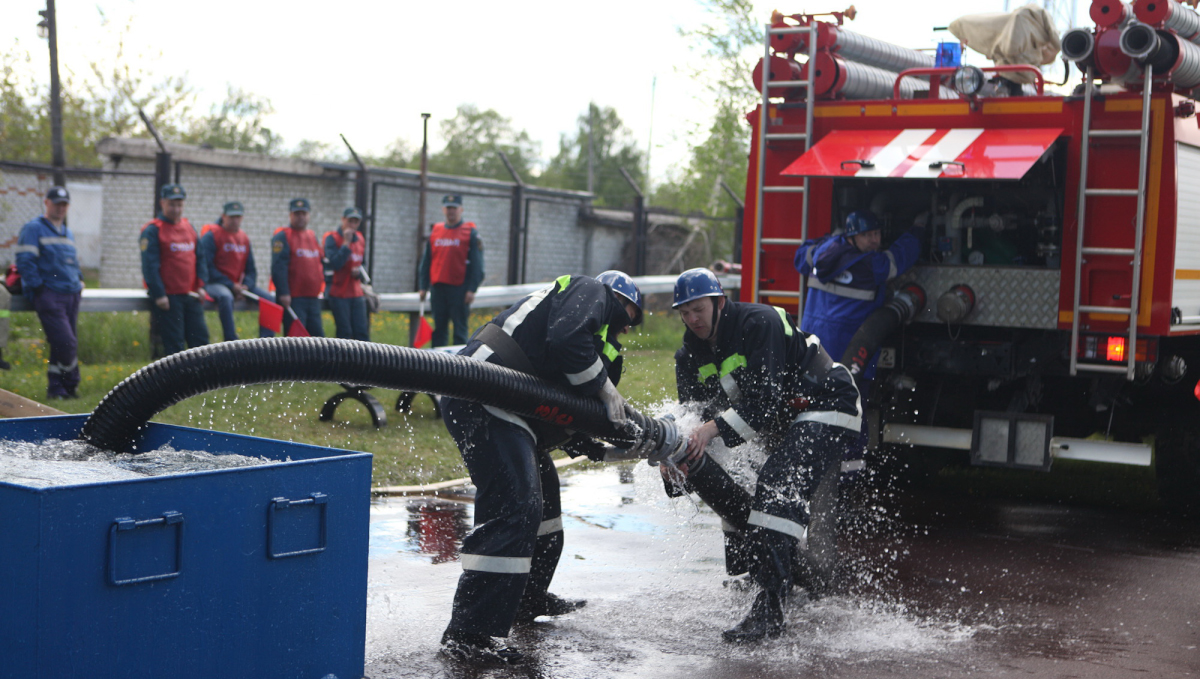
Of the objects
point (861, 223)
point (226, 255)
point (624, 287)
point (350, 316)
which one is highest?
point (861, 223)

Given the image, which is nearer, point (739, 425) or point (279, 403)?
point (739, 425)

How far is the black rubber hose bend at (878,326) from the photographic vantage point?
6.64 metres

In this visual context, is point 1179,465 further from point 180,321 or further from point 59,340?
point 59,340

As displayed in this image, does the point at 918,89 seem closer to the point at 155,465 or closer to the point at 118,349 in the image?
the point at 155,465

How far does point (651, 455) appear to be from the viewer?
496 centimetres

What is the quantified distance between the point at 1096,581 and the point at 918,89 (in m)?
3.88

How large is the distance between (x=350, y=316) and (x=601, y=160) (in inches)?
1955

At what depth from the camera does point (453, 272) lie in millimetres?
10984

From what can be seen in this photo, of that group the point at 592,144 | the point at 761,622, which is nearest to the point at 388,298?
the point at 761,622

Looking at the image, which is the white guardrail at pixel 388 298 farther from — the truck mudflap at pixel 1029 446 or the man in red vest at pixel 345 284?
the truck mudflap at pixel 1029 446

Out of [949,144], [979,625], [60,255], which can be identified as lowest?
[979,625]

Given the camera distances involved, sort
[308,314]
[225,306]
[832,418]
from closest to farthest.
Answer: [832,418] < [225,306] < [308,314]

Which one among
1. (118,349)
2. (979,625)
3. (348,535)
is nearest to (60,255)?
(118,349)

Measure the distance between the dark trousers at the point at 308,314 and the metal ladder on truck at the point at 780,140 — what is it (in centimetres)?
468
